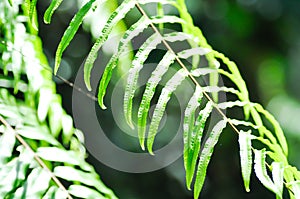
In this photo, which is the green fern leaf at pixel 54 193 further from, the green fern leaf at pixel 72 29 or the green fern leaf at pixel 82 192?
the green fern leaf at pixel 72 29

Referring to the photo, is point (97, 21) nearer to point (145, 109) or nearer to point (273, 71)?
point (145, 109)

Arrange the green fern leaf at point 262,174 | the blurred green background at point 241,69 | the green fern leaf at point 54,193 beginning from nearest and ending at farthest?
the green fern leaf at point 262,174 → the green fern leaf at point 54,193 → the blurred green background at point 241,69

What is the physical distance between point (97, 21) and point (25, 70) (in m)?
0.36

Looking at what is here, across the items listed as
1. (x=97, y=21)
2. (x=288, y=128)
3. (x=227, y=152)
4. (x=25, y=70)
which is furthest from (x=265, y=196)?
(x=25, y=70)

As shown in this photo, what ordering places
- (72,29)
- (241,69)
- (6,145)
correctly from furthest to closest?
(241,69), (6,145), (72,29)

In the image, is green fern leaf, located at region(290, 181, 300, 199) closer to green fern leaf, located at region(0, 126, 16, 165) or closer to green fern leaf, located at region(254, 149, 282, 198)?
green fern leaf, located at region(254, 149, 282, 198)

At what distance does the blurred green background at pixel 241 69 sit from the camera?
5.31ft

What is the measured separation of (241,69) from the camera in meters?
1.81

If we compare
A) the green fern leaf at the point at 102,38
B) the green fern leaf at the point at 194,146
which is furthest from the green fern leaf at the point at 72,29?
the green fern leaf at the point at 194,146

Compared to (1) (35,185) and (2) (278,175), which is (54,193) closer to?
(1) (35,185)

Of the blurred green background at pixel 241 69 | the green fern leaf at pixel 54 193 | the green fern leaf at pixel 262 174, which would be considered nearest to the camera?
the green fern leaf at pixel 262 174

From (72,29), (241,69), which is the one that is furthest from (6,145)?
(241,69)

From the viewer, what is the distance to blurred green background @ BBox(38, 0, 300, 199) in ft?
5.31

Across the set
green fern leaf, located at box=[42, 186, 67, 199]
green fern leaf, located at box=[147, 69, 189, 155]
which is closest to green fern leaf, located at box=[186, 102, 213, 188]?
green fern leaf, located at box=[147, 69, 189, 155]
